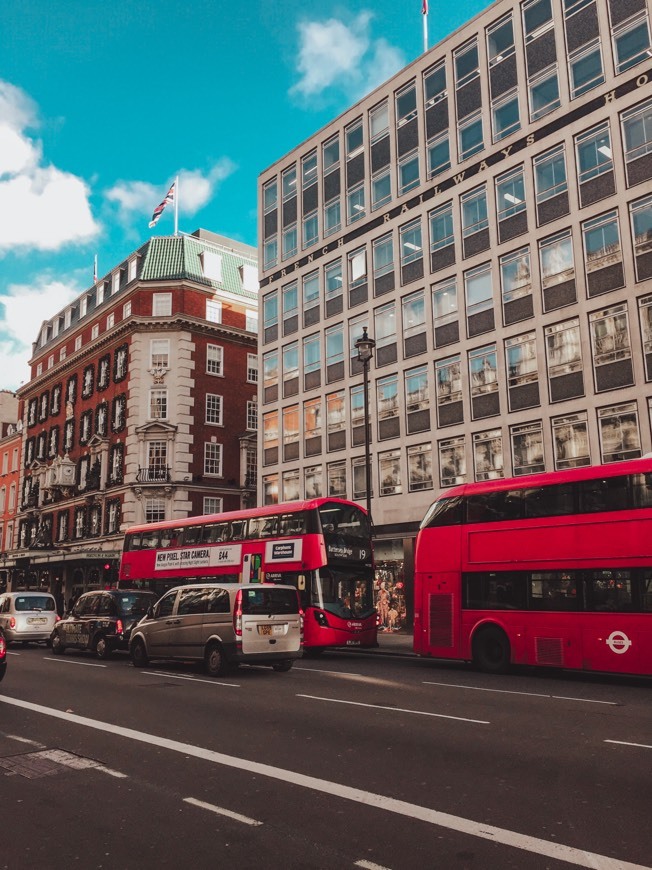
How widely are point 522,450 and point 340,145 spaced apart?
18.8 metres

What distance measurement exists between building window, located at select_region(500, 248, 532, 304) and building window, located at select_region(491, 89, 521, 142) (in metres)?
4.98

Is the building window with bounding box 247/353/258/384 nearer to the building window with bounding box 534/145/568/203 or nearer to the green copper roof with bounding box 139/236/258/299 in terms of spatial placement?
the green copper roof with bounding box 139/236/258/299

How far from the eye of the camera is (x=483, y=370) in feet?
94.1

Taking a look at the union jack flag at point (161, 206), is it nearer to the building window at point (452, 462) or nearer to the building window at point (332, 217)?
the building window at point (332, 217)

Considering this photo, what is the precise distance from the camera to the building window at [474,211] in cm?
2958

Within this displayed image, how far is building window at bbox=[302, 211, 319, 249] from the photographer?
37656 millimetres

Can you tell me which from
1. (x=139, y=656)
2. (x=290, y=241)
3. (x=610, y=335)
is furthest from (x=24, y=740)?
(x=290, y=241)

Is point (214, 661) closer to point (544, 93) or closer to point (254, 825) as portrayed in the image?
point (254, 825)

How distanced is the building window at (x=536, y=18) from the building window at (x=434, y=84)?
4048mm

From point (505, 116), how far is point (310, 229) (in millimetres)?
12033

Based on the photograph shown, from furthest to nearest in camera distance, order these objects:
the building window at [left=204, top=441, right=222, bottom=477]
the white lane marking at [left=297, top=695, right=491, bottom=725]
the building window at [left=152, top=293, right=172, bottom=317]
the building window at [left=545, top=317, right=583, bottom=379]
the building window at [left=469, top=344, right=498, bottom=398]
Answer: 1. the building window at [left=152, top=293, right=172, bottom=317]
2. the building window at [left=204, top=441, right=222, bottom=477]
3. the building window at [left=469, top=344, right=498, bottom=398]
4. the building window at [left=545, top=317, right=583, bottom=379]
5. the white lane marking at [left=297, top=695, right=491, bottom=725]

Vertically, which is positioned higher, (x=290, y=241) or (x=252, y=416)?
(x=290, y=241)

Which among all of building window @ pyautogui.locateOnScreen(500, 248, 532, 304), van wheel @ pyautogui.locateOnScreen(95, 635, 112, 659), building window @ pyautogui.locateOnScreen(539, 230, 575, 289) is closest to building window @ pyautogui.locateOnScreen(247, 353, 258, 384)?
building window @ pyautogui.locateOnScreen(500, 248, 532, 304)

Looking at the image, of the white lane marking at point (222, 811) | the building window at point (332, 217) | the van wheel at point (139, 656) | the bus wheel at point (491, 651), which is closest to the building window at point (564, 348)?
the bus wheel at point (491, 651)
